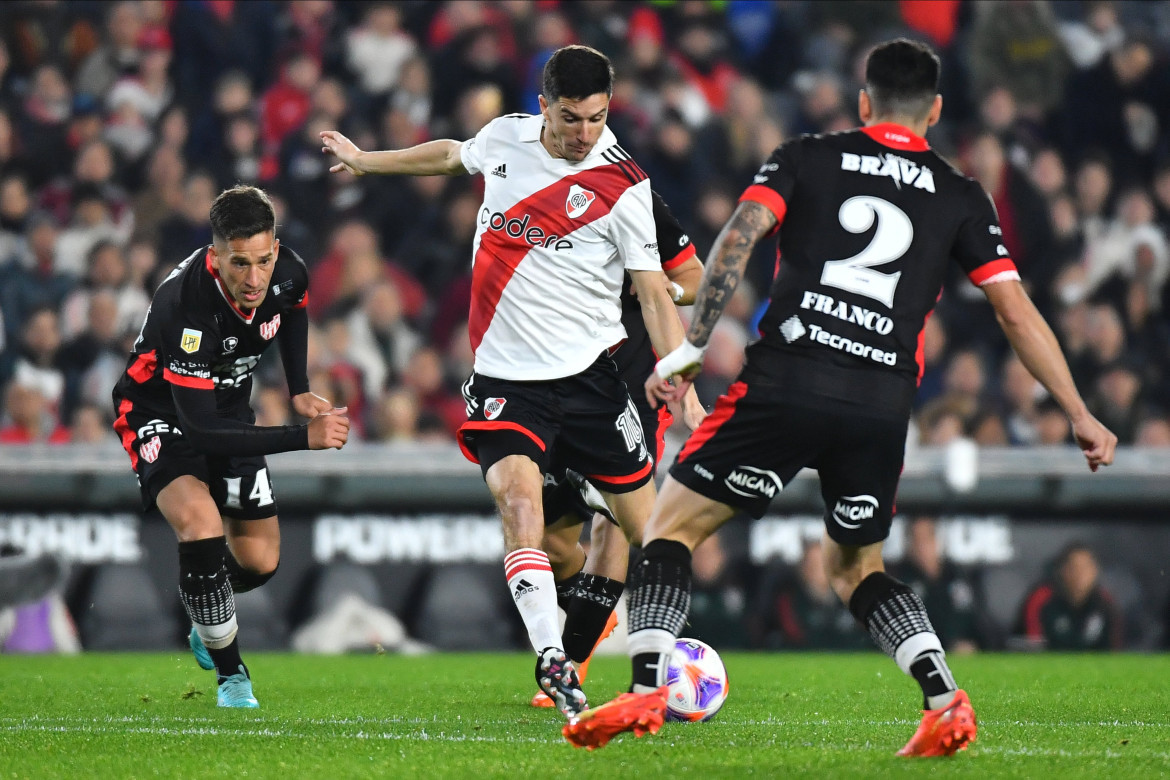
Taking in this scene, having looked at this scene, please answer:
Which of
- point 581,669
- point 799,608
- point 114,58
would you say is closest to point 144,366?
point 581,669

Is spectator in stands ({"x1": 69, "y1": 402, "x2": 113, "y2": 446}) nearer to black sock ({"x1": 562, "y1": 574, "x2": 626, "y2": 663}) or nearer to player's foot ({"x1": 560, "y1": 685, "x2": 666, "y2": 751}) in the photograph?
black sock ({"x1": 562, "y1": 574, "x2": 626, "y2": 663})

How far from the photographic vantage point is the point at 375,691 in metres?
7.41

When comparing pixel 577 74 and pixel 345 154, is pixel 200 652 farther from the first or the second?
pixel 577 74

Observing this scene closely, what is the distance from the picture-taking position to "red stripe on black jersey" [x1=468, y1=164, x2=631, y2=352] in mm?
6254

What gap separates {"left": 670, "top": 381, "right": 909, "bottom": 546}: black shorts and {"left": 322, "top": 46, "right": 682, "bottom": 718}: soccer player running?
1.17 meters

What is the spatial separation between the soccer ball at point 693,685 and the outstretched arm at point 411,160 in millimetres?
2146

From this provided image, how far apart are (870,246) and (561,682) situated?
5.90 ft

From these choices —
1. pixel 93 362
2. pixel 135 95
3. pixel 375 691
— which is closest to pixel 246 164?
pixel 135 95

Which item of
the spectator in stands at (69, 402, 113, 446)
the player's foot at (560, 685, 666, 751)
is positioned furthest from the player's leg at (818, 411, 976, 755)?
the spectator in stands at (69, 402, 113, 446)

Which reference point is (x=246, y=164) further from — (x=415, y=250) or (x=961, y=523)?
(x=961, y=523)

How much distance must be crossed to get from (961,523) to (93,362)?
21.4ft

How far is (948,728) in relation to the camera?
15.3 ft

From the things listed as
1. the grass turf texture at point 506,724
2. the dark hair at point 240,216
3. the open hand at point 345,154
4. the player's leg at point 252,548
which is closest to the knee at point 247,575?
the player's leg at point 252,548

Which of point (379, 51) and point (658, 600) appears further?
point (379, 51)
